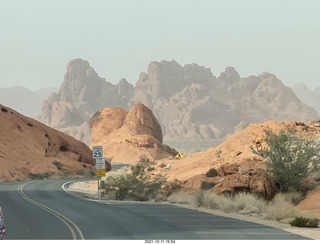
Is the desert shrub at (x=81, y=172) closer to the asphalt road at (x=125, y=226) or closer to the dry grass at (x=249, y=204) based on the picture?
the dry grass at (x=249, y=204)

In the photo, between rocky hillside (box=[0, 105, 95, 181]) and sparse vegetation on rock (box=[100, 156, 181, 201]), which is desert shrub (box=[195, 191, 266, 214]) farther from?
rocky hillside (box=[0, 105, 95, 181])

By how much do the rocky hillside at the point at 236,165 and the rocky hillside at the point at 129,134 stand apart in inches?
2235

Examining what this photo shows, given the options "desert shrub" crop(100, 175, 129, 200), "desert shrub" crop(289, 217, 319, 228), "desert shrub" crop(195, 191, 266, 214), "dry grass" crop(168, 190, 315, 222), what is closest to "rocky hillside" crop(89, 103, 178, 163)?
"desert shrub" crop(100, 175, 129, 200)

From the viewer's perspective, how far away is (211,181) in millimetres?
41969

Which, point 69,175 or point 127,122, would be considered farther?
point 127,122

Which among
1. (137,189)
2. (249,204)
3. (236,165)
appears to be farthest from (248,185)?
(137,189)

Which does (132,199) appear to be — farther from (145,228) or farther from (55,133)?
(55,133)

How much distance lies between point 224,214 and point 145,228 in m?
8.47

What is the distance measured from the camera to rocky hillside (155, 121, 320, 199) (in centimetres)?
3641

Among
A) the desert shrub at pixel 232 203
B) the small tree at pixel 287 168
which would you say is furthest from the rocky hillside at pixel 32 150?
the desert shrub at pixel 232 203

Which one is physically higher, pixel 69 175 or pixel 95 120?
pixel 95 120

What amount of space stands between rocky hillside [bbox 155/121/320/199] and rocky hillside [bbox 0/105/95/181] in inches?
700

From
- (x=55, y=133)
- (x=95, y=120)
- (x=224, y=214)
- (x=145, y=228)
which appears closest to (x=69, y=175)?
(x=55, y=133)

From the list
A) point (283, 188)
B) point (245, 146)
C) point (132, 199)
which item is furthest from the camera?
point (245, 146)
